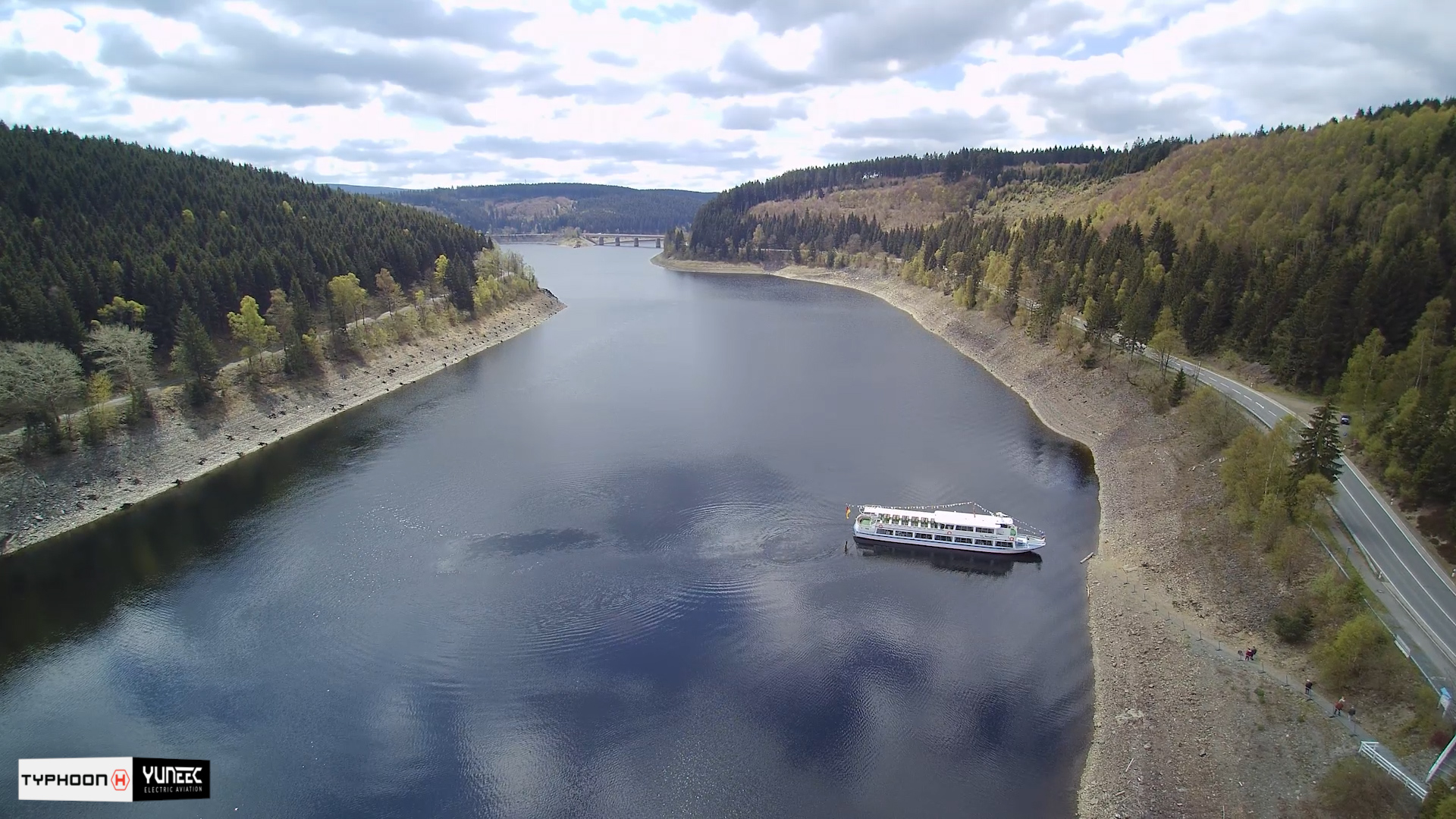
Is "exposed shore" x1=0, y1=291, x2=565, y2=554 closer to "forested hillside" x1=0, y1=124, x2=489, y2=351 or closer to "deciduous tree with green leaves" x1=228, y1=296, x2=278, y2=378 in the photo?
"deciduous tree with green leaves" x1=228, y1=296, x2=278, y2=378

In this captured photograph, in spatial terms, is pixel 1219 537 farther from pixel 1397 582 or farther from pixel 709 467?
pixel 709 467

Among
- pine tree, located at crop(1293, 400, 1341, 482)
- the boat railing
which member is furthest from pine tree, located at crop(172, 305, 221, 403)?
pine tree, located at crop(1293, 400, 1341, 482)

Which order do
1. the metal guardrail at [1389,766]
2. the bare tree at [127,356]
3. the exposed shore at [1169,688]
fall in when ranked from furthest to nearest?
the bare tree at [127,356]
the exposed shore at [1169,688]
the metal guardrail at [1389,766]

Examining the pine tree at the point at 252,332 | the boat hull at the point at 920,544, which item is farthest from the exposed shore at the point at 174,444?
the boat hull at the point at 920,544

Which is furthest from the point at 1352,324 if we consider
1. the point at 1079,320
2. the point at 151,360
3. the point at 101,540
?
the point at 151,360

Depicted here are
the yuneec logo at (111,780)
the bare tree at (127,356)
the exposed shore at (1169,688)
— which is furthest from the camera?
the bare tree at (127,356)

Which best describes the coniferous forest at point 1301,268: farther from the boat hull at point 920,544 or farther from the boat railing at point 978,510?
the boat hull at point 920,544

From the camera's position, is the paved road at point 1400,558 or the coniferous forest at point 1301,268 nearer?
the paved road at point 1400,558

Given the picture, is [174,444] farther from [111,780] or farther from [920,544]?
[920,544]
